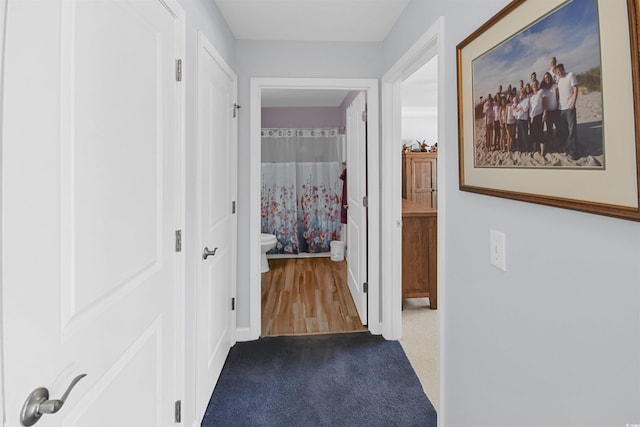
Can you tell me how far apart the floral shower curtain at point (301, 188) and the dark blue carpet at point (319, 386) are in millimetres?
2817

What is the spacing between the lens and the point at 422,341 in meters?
2.70

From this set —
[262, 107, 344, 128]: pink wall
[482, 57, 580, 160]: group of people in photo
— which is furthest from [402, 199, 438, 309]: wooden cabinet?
[262, 107, 344, 128]: pink wall

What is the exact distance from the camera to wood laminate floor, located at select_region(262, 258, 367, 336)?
9.71 feet

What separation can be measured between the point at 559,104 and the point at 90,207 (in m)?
1.22

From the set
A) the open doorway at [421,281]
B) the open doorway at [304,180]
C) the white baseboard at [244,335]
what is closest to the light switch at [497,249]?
the open doorway at [421,281]

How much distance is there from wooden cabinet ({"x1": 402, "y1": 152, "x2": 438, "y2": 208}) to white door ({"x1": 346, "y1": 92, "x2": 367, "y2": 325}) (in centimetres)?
260

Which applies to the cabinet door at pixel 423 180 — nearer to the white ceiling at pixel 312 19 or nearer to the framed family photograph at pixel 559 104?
the white ceiling at pixel 312 19

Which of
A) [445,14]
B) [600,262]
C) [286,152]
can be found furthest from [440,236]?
[286,152]

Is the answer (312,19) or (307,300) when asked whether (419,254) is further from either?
(312,19)

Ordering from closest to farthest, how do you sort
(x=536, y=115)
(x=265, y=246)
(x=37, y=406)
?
(x=37, y=406) → (x=536, y=115) → (x=265, y=246)

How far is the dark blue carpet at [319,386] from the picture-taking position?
187cm

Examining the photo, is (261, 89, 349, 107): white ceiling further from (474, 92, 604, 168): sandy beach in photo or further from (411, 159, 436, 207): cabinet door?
(474, 92, 604, 168): sandy beach in photo

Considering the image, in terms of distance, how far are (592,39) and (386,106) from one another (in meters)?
1.84

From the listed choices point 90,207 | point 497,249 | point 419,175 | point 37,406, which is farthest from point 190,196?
point 419,175
